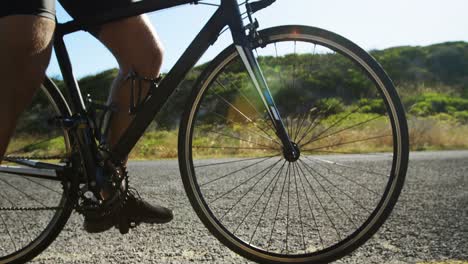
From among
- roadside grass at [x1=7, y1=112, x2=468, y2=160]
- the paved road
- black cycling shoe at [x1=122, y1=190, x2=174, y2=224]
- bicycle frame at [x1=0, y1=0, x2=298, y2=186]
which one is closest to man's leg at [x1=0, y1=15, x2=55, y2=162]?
bicycle frame at [x1=0, y1=0, x2=298, y2=186]

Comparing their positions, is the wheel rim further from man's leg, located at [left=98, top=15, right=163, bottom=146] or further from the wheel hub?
the wheel hub

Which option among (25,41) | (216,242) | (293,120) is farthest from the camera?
(216,242)

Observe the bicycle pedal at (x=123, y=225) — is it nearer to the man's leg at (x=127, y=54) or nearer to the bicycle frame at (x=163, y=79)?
the bicycle frame at (x=163, y=79)

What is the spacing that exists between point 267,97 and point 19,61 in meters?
0.98

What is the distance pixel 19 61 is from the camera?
72.2 inches

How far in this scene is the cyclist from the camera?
1.81 metres

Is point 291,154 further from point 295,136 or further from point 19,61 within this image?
point 19,61

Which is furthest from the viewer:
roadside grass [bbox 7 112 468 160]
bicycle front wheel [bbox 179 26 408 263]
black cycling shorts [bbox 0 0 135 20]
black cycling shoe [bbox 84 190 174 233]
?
roadside grass [bbox 7 112 468 160]

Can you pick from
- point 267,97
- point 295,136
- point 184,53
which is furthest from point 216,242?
point 184,53

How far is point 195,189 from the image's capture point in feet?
7.11

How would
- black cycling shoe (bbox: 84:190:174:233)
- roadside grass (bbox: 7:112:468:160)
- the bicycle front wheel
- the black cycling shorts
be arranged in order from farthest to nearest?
roadside grass (bbox: 7:112:468:160) < black cycling shoe (bbox: 84:190:174:233) < the bicycle front wheel < the black cycling shorts

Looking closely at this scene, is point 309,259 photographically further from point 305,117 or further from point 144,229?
point 144,229

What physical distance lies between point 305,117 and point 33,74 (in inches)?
48.7

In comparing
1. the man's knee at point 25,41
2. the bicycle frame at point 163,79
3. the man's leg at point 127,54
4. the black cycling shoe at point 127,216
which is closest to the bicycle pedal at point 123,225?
the black cycling shoe at point 127,216
